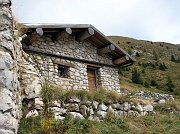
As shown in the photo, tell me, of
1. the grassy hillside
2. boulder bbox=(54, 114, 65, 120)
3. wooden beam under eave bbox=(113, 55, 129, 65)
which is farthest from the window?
the grassy hillside

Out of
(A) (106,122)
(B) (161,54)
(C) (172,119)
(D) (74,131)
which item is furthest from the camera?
(B) (161,54)

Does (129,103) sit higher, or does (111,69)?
(111,69)

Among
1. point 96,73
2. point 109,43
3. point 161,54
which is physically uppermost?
point 161,54

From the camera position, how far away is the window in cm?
1470

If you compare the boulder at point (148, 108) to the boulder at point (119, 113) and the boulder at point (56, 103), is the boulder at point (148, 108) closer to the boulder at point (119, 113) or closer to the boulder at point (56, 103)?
the boulder at point (119, 113)

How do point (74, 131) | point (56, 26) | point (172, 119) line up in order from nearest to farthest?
1. point (74, 131)
2. point (172, 119)
3. point (56, 26)

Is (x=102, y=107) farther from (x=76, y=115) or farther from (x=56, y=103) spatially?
(x=56, y=103)

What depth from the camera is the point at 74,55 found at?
50.6ft

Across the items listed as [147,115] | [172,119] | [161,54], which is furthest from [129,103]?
[161,54]

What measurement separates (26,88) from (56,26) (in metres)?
5.05

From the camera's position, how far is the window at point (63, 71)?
1470 cm

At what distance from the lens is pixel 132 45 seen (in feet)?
234

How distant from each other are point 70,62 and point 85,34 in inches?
59.6

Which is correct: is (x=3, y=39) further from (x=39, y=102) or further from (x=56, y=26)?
(x=56, y=26)
